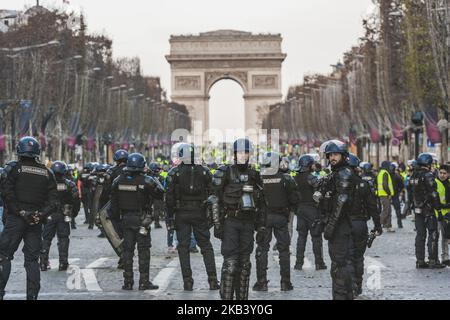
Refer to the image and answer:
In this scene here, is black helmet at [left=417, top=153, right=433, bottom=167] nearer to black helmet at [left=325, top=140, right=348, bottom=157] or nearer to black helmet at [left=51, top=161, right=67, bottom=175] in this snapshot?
black helmet at [left=51, top=161, right=67, bottom=175]

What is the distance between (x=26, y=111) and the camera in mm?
54188

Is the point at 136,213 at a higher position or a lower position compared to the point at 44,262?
higher

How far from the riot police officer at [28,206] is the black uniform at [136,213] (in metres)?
2.04

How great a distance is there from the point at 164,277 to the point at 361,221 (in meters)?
3.63

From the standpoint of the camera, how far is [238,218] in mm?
12570

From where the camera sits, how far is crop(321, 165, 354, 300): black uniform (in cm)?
1227

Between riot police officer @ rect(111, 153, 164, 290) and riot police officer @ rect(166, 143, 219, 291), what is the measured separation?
0.77 ft

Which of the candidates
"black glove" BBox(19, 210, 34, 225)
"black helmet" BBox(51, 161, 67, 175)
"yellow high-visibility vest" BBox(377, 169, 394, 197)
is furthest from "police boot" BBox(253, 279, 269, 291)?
"yellow high-visibility vest" BBox(377, 169, 394, 197)

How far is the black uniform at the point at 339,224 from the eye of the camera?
40.2ft

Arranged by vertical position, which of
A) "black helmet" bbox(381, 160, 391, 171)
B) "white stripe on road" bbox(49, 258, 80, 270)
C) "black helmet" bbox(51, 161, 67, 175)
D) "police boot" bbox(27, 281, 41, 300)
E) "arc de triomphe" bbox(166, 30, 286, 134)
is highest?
"arc de triomphe" bbox(166, 30, 286, 134)

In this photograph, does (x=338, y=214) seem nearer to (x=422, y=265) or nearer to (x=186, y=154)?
(x=186, y=154)

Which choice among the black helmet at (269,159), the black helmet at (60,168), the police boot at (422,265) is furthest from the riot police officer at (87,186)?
the black helmet at (269,159)

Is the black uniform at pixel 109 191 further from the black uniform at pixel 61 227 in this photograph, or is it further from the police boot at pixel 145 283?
the police boot at pixel 145 283

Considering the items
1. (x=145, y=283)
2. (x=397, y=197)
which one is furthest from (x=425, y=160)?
(x=397, y=197)
